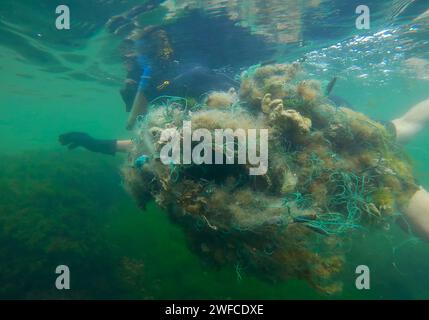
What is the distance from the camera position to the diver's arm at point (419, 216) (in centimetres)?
557

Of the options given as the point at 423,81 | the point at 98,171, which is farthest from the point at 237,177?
the point at 423,81

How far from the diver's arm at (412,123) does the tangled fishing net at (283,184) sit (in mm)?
4879

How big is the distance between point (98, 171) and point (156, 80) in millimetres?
9723

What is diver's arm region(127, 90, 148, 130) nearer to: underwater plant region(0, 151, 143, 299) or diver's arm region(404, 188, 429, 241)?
underwater plant region(0, 151, 143, 299)

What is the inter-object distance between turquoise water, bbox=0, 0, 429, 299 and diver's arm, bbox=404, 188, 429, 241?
500 millimetres

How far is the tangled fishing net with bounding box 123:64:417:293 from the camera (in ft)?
11.8

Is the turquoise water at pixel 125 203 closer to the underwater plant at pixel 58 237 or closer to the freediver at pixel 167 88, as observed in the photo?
the underwater plant at pixel 58 237

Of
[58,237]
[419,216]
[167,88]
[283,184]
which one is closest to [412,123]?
[419,216]

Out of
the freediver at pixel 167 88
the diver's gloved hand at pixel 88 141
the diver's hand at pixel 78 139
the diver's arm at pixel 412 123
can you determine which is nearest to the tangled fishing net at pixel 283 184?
the freediver at pixel 167 88

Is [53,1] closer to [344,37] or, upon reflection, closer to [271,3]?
[271,3]

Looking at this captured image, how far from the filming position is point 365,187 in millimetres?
4215

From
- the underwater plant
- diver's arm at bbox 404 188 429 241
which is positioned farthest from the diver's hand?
diver's arm at bbox 404 188 429 241

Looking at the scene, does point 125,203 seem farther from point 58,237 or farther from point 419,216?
point 419,216

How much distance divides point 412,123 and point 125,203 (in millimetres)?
12299
